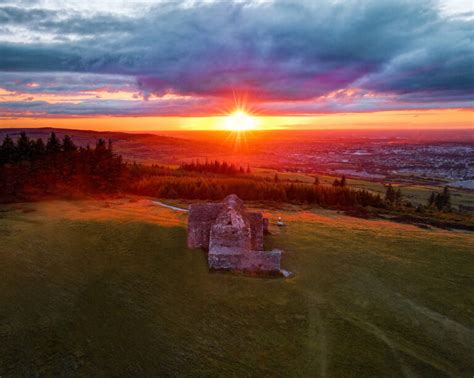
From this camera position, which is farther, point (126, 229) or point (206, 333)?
point (126, 229)

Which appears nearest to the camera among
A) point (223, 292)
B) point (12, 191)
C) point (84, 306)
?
point (84, 306)

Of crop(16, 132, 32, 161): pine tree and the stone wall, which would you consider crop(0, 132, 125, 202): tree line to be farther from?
the stone wall

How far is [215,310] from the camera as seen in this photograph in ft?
61.1

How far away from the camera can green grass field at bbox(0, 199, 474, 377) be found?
1527 centimetres

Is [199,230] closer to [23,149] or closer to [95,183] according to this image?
[95,183]

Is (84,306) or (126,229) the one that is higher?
(126,229)

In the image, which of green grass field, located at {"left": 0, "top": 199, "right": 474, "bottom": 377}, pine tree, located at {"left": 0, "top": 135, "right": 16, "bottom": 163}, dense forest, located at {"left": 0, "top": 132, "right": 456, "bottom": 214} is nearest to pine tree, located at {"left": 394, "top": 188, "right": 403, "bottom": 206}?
dense forest, located at {"left": 0, "top": 132, "right": 456, "bottom": 214}

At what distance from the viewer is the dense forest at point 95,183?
50.1 metres

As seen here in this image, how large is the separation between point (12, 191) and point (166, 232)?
3381 cm

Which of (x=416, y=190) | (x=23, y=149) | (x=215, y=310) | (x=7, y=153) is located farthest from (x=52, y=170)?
(x=416, y=190)

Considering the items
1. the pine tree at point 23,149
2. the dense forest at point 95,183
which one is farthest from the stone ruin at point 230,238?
the pine tree at point 23,149

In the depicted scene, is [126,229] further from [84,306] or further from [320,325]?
[320,325]

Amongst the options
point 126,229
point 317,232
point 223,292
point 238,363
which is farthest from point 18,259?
point 317,232

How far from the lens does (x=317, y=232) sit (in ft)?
108
